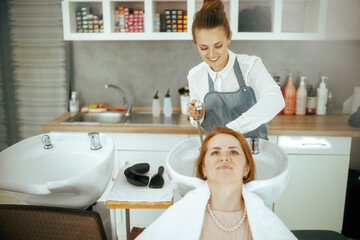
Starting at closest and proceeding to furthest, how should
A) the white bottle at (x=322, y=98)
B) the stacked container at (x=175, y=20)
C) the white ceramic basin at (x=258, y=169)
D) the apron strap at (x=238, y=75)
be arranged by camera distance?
the white ceramic basin at (x=258, y=169) < the apron strap at (x=238, y=75) < the stacked container at (x=175, y=20) < the white bottle at (x=322, y=98)

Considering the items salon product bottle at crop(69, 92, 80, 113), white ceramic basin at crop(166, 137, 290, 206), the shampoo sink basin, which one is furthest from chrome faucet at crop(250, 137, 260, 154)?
salon product bottle at crop(69, 92, 80, 113)

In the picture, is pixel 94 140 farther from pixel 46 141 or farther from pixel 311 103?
pixel 311 103

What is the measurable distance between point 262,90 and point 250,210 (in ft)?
1.94

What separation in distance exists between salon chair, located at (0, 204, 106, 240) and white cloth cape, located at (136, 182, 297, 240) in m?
0.20

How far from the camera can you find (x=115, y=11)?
7.72 ft

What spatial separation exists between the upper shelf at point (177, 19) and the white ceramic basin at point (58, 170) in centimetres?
97

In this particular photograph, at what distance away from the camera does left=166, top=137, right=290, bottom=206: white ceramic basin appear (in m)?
1.18

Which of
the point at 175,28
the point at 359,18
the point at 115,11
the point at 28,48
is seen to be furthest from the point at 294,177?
the point at 28,48

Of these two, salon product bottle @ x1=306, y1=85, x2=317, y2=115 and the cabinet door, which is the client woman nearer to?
the cabinet door

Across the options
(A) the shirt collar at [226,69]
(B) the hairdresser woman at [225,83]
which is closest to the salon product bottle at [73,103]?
(B) the hairdresser woman at [225,83]

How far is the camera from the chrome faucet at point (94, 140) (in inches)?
60.3

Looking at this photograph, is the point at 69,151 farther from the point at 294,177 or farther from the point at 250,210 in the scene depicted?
the point at 294,177

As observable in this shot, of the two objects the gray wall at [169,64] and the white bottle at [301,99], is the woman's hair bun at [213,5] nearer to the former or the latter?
the gray wall at [169,64]

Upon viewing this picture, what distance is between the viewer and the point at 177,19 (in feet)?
7.54
